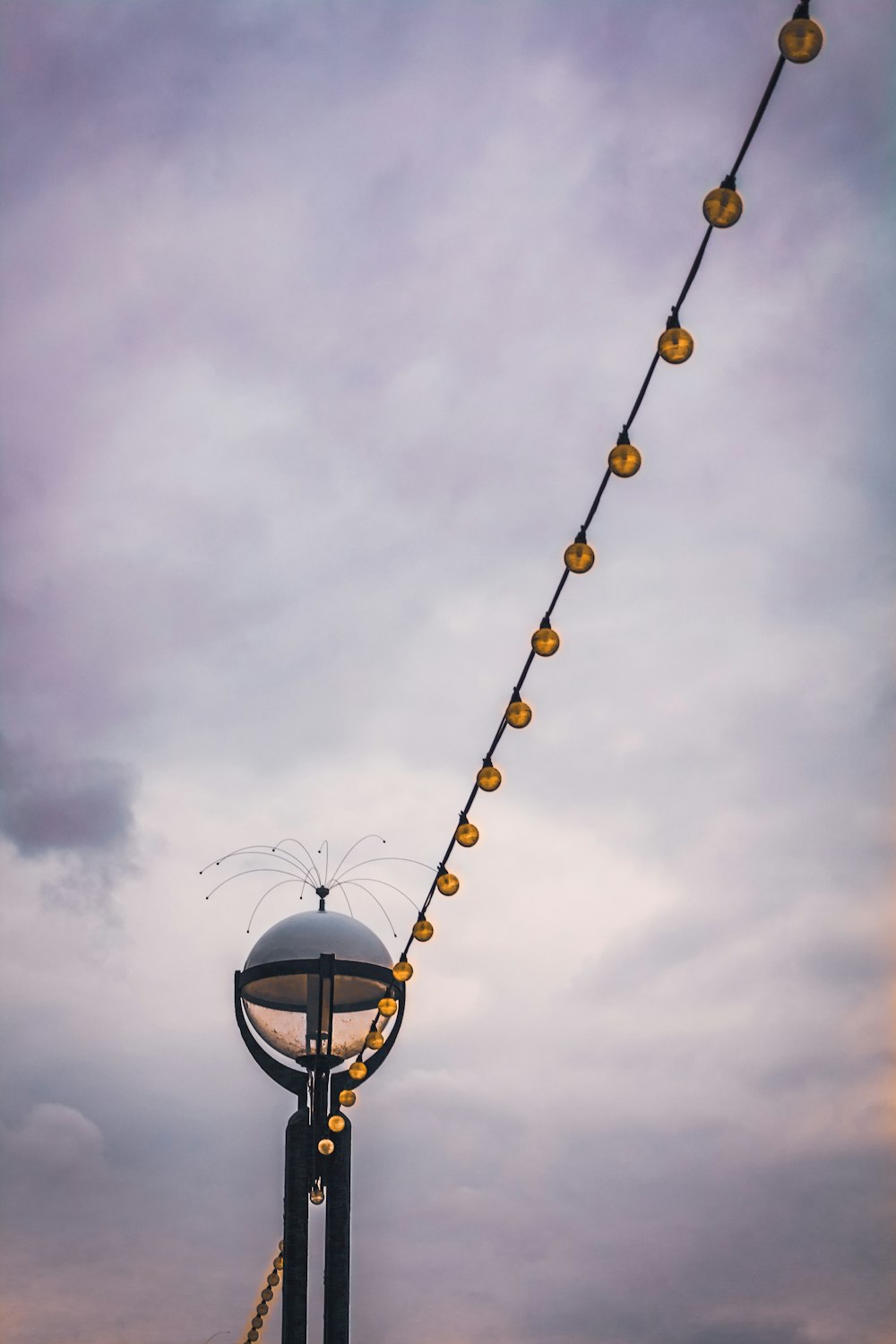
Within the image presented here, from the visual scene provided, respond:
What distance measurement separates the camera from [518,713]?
10562 millimetres

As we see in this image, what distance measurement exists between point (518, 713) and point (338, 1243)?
22.9 ft

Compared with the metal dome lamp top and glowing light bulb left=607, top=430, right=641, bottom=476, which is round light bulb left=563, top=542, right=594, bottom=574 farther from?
the metal dome lamp top

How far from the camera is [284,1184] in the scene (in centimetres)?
1415

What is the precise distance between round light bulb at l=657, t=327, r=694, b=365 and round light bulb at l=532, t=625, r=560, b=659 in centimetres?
252

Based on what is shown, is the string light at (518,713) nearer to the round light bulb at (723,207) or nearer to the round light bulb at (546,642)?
the round light bulb at (546,642)

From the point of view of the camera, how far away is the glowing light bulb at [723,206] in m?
7.01

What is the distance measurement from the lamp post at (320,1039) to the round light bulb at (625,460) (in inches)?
289

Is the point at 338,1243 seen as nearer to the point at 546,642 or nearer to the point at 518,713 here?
the point at 518,713

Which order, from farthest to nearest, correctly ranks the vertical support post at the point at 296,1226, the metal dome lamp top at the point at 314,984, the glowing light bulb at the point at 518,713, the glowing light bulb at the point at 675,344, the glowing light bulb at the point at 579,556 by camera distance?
→ the metal dome lamp top at the point at 314,984 → the vertical support post at the point at 296,1226 → the glowing light bulb at the point at 518,713 → the glowing light bulb at the point at 579,556 → the glowing light bulb at the point at 675,344

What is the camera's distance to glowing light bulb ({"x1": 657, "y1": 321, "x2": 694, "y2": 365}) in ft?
25.1

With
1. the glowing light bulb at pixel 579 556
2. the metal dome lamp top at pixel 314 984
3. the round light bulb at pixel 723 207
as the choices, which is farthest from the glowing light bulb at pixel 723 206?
the metal dome lamp top at pixel 314 984

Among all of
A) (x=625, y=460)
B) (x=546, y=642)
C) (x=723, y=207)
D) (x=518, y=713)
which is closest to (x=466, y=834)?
(x=518, y=713)

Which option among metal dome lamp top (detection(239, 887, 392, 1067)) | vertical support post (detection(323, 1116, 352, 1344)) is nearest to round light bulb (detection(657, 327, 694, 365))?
metal dome lamp top (detection(239, 887, 392, 1067))

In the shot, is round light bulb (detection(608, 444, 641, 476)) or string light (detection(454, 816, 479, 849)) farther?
string light (detection(454, 816, 479, 849))
